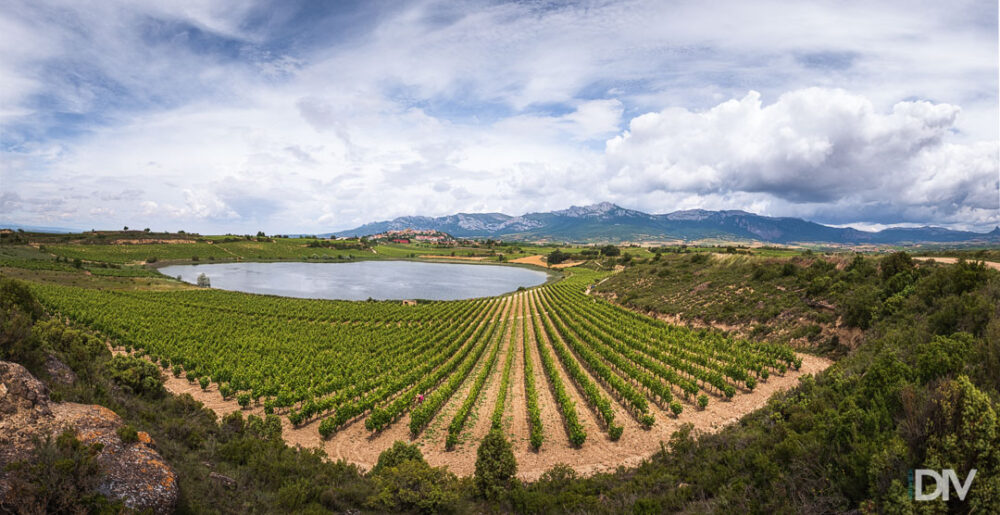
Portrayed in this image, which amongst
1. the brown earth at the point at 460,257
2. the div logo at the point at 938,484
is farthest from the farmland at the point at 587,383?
Result: the brown earth at the point at 460,257

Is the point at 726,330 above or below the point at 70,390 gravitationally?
below

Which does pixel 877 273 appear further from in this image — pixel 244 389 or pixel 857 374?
pixel 244 389

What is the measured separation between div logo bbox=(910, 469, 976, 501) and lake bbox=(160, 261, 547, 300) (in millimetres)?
80633

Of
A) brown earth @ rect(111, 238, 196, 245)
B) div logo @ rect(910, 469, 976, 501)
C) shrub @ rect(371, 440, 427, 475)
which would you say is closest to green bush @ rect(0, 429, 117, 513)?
shrub @ rect(371, 440, 427, 475)

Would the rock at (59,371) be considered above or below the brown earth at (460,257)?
above

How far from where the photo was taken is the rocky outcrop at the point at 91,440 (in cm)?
709

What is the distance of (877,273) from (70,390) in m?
49.5

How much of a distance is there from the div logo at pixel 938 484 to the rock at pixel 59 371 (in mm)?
20490

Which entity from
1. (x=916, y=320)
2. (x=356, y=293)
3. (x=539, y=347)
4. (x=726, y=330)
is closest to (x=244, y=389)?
(x=539, y=347)

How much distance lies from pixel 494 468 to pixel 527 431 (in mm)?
6243

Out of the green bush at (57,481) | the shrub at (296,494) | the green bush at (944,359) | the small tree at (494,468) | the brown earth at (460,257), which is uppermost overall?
the green bush at (944,359)

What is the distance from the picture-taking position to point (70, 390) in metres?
10.1

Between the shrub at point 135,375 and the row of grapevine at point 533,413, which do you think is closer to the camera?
the shrub at point 135,375

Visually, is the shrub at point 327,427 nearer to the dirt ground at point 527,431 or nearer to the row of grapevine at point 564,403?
the dirt ground at point 527,431
